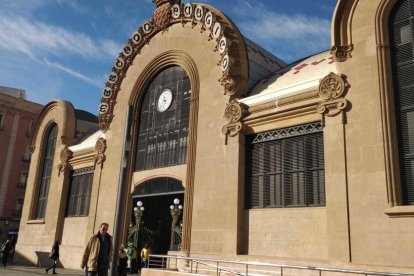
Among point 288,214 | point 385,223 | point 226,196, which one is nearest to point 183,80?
point 226,196

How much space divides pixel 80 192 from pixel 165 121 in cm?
832

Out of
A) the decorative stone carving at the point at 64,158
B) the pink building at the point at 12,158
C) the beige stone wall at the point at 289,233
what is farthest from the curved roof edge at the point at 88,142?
the pink building at the point at 12,158

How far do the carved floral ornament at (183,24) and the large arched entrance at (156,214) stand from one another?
531 cm

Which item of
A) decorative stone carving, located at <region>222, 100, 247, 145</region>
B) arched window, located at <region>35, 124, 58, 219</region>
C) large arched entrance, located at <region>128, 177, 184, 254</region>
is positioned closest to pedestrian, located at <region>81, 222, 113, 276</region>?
decorative stone carving, located at <region>222, 100, 247, 145</region>

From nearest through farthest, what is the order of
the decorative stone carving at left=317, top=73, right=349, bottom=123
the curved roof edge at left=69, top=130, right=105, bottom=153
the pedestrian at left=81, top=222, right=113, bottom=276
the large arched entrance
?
the pedestrian at left=81, top=222, right=113, bottom=276, the decorative stone carving at left=317, top=73, right=349, bottom=123, the large arched entrance, the curved roof edge at left=69, top=130, right=105, bottom=153

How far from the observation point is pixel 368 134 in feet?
42.8

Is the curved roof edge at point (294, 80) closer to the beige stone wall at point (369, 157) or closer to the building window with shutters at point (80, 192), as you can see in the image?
the beige stone wall at point (369, 157)

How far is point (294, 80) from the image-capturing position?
692 inches

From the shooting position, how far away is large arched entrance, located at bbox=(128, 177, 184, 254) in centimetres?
1945

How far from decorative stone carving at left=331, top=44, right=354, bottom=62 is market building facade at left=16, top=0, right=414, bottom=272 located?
1.4 inches

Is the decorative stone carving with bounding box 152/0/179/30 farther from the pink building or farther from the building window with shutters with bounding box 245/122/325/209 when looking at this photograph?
the pink building

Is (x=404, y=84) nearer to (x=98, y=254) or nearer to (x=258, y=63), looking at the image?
(x=258, y=63)

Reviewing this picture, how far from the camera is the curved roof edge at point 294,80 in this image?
51.8 ft

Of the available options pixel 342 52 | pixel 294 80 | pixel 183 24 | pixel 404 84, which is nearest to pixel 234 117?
pixel 294 80
